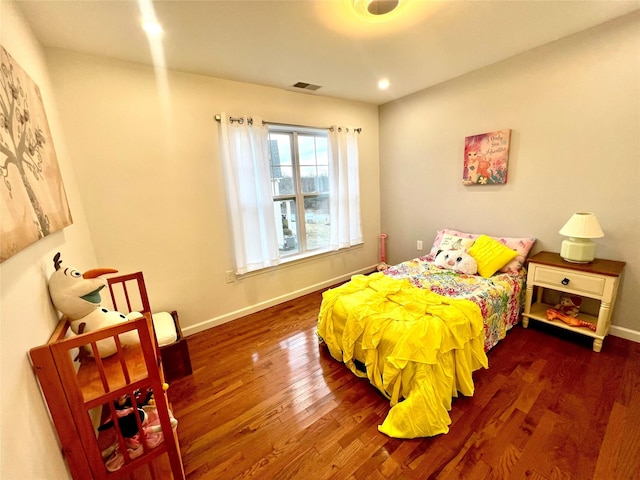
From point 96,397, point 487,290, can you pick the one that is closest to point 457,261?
point 487,290

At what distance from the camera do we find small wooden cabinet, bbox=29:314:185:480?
0.95 metres

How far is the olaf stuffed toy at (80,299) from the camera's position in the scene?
1164 mm

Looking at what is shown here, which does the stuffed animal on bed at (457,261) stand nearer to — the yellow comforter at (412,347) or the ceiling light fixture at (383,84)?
the yellow comforter at (412,347)

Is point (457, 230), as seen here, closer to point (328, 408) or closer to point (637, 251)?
point (637, 251)

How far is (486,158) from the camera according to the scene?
106 inches

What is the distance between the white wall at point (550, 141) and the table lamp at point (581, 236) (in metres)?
0.26

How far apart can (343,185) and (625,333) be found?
2884mm

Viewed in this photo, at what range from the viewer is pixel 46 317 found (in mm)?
1103

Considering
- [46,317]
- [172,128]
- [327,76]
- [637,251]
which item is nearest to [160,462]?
[46,317]

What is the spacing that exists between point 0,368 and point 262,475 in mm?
1161

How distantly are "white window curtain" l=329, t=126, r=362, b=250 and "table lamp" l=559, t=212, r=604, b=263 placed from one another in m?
2.10

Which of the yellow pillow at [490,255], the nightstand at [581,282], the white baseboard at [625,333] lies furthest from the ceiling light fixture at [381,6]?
the white baseboard at [625,333]

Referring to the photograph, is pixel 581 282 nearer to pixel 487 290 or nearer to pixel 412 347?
pixel 487 290

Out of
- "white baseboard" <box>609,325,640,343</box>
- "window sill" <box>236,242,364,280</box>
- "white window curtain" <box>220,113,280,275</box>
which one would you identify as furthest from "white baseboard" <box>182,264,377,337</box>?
"white baseboard" <box>609,325,640,343</box>
